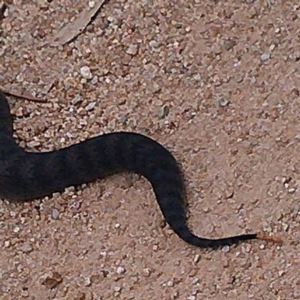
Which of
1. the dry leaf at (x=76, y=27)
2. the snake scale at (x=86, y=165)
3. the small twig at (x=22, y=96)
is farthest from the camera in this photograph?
the dry leaf at (x=76, y=27)

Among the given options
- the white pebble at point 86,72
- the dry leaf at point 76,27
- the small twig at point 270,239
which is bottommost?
the white pebble at point 86,72

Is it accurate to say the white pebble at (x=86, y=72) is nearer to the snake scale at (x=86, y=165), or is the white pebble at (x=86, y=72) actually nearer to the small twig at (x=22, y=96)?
the small twig at (x=22, y=96)

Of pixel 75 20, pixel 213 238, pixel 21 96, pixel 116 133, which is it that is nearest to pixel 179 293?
pixel 213 238

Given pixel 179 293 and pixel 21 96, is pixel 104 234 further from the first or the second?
pixel 21 96

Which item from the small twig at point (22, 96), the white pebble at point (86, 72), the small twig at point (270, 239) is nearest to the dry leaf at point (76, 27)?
the white pebble at point (86, 72)

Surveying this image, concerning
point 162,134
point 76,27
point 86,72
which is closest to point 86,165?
point 162,134

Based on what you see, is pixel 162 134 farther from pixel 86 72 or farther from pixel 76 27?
pixel 76 27
